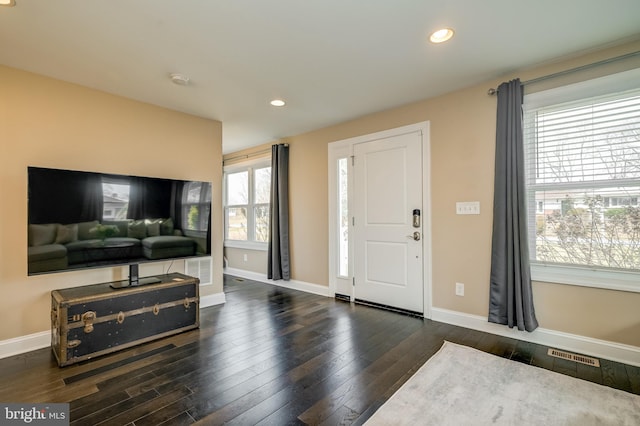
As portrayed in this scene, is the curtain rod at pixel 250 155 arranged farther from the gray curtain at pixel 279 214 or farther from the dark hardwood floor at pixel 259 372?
the dark hardwood floor at pixel 259 372

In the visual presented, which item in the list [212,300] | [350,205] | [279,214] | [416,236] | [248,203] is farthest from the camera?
[248,203]

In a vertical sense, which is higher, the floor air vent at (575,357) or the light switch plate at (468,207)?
the light switch plate at (468,207)

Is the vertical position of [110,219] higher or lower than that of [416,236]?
higher

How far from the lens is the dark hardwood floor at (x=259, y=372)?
177 cm

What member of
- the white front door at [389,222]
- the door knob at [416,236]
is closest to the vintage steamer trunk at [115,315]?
the white front door at [389,222]

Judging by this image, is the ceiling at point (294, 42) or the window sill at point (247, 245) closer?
the ceiling at point (294, 42)

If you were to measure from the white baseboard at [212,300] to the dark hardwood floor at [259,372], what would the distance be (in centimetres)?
60

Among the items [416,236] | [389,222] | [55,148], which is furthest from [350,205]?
[55,148]

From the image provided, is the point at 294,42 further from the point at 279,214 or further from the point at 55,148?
the point at 279,214

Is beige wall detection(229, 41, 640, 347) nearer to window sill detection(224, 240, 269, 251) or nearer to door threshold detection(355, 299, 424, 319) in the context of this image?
door threshold detection(355, 299, 424, 319)

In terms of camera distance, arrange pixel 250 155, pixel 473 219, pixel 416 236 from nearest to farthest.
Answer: pixel 473 219
pixel 416 236
pixel 250 155

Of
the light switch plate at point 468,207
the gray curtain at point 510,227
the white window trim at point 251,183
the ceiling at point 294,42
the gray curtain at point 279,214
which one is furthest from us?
the white window trim at point 251,183

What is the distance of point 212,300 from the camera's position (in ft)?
12.8

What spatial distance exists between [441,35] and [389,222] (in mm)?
2081
